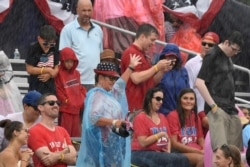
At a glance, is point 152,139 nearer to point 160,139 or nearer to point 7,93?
point 160,139

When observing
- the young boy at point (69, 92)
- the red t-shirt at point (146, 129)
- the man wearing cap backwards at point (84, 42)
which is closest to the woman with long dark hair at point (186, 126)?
the red t-shirt at point (146, 129)

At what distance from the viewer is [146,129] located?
16969 mm

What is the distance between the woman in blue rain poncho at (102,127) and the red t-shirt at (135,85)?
186cm

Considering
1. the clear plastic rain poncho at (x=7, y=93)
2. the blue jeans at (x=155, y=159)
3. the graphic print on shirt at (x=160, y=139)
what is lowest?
the blue jeans at (x=155, y=159)

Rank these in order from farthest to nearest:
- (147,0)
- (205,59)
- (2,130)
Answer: (147,0) → (205,59) → (2,130)

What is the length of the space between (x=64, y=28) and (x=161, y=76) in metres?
1.59

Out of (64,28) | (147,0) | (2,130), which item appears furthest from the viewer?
(147,0)

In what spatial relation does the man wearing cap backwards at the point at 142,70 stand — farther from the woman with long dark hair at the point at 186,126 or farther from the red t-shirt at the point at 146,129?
the red t-shirt at the point at 146,129

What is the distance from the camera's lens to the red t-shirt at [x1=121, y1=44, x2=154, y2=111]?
1777cm

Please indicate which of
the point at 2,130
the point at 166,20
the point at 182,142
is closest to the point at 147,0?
the point at 166,20

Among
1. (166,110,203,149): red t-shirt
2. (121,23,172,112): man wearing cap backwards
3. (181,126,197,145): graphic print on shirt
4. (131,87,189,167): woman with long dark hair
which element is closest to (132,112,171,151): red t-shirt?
(131,87,189,167): woman with long dark hair

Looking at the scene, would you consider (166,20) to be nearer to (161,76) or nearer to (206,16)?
(206,16)

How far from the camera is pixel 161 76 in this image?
58.9ft

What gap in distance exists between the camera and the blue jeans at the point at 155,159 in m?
16.8
